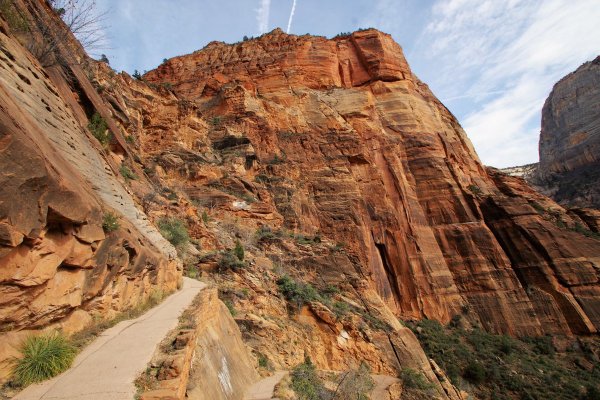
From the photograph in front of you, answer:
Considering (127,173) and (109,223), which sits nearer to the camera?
(109,223)

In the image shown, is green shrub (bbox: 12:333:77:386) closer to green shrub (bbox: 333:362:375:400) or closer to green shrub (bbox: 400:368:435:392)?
green shrub (bbox: 333:362:375:400)

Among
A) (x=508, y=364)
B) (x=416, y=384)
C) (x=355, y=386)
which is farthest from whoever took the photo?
(x=508, y=364)

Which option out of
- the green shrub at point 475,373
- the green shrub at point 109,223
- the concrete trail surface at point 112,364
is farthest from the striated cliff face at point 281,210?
the green shrub at point 475,373

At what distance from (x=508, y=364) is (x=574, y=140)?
73.1 meters

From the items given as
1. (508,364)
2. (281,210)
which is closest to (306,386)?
(281,210)

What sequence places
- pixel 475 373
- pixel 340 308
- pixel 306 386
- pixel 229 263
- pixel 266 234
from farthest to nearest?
pixel 475 373 < pixel 266 234 < pixel 340 308 < pixel 229 263 < pixel 306 386

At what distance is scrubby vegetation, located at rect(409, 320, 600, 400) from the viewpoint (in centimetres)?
2098

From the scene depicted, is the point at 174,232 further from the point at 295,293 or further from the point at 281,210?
the point at 281,210

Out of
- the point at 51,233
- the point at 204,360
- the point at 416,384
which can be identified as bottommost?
the point at 416,384

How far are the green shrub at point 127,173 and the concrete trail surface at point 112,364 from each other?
8.68 metres

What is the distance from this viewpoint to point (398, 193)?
1257 inches

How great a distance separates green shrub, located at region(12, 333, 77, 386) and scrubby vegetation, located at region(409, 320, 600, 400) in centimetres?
2282

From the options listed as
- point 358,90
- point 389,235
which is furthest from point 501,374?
point 358,90

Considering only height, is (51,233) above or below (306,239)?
below
